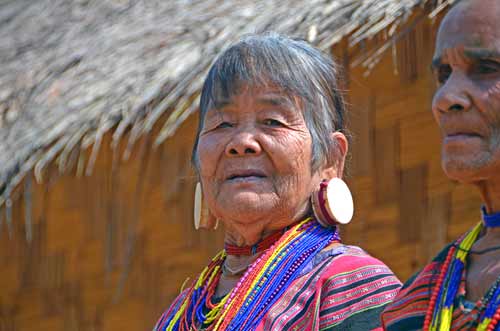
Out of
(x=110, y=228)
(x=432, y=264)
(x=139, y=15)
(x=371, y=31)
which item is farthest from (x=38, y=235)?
(x=432, y=264)

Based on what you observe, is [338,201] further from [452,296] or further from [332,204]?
[452,296]

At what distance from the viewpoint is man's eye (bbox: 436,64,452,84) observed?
257cm

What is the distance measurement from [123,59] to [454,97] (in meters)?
3.26

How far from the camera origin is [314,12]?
467cm

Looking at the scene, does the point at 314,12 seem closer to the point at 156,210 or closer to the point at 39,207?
the point at 156,210

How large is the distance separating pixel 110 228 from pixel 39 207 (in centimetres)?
44

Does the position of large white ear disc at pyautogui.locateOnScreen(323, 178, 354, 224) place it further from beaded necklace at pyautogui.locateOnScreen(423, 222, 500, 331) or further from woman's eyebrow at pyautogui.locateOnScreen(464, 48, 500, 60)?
woman's eyebrow at pyautogui.locateOnScreen(464, 48, 500, 60)

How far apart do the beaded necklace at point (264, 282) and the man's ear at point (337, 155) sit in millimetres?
142

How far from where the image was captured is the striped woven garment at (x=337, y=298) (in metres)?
3.06

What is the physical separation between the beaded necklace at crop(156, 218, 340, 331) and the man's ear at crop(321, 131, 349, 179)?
14 centimetres

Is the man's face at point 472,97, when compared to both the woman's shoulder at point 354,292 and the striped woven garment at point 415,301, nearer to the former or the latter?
the striped woven garment at point 415,301

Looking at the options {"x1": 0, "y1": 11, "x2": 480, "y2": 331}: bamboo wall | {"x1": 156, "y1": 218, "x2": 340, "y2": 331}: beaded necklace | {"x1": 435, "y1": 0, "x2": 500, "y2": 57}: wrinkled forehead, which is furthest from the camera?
{"x1": 0, "y1": 11, "x2": 480, "y2": 331}: bamboo wall

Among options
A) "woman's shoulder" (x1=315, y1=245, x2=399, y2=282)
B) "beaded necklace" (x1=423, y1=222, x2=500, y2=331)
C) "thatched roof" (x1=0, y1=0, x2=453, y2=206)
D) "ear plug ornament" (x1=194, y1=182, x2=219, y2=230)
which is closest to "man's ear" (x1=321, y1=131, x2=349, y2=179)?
"woman's shoulder" (x1=315, y1=245, x2=399, y2=282)

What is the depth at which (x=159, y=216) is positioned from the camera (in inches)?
212
